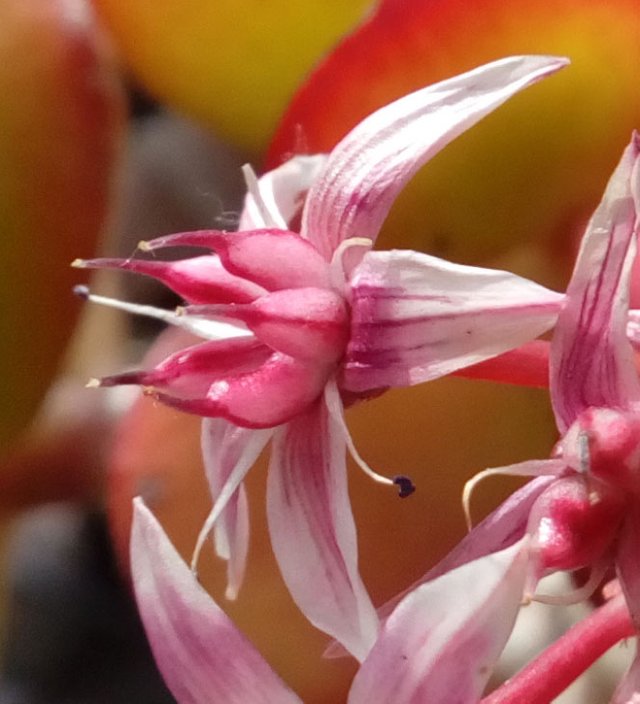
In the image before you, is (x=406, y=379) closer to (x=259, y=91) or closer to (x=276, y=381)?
(x=276, y=381)

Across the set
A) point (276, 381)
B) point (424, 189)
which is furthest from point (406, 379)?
point (424, 189)

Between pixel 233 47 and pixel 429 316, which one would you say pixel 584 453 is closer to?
Result: pixel 429 316

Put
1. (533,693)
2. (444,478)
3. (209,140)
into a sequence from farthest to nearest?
(209,140) < (444,478) < (533,693)

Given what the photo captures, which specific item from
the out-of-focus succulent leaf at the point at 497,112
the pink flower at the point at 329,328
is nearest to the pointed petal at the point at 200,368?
the pink flower at the point at 329,328

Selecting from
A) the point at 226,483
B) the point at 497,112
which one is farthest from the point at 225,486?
the point at 497,112

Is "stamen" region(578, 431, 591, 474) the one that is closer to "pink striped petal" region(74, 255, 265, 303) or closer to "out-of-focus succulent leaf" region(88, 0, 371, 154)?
"pink striped petal" region(74, 255, 265, 303)

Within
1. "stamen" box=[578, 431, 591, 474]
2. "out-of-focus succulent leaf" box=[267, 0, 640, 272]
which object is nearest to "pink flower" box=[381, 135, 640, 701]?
"stamen" box=[578, 431, 591, 474]

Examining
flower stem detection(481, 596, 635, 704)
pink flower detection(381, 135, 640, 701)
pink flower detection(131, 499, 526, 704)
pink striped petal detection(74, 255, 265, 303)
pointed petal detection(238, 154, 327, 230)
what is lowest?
flower stem detection(481, 596, 635, 704)
